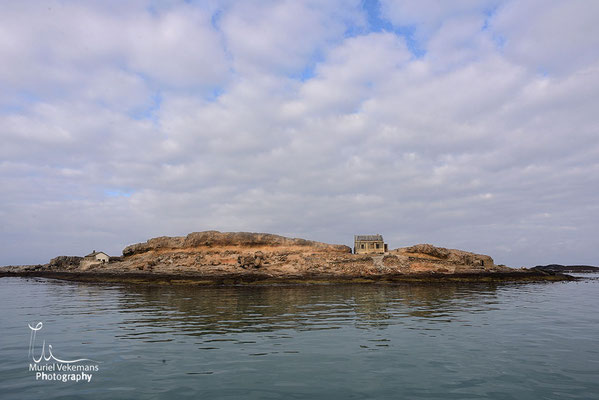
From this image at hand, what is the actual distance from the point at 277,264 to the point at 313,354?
4169cm

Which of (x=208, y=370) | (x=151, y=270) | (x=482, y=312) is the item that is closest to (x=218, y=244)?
(x=151, y=270)

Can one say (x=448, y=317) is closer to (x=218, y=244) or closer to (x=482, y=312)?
(x=482, y=312)

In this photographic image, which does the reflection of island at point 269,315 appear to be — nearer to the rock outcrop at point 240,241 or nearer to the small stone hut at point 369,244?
the rock outcrop at point 240,241

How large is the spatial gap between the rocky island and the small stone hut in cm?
1061

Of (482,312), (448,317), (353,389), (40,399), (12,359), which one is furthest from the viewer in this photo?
(482,312)

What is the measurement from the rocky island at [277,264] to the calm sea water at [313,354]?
28.1 meters

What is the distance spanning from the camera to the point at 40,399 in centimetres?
720

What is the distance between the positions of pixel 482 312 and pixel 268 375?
1527 cm

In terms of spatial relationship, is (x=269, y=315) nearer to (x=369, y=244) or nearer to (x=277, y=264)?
(x=277, y=264)

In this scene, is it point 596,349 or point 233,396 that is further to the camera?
point 596,349

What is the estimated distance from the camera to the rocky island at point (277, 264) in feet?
155

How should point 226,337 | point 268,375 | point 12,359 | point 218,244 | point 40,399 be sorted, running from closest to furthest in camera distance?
point 40,399 < point 268,375 < point 12,359 < point 226,337 < point 218,244

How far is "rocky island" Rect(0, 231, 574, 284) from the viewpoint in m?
47.2

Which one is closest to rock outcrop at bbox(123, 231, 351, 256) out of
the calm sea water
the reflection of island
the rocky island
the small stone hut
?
the rocky island
